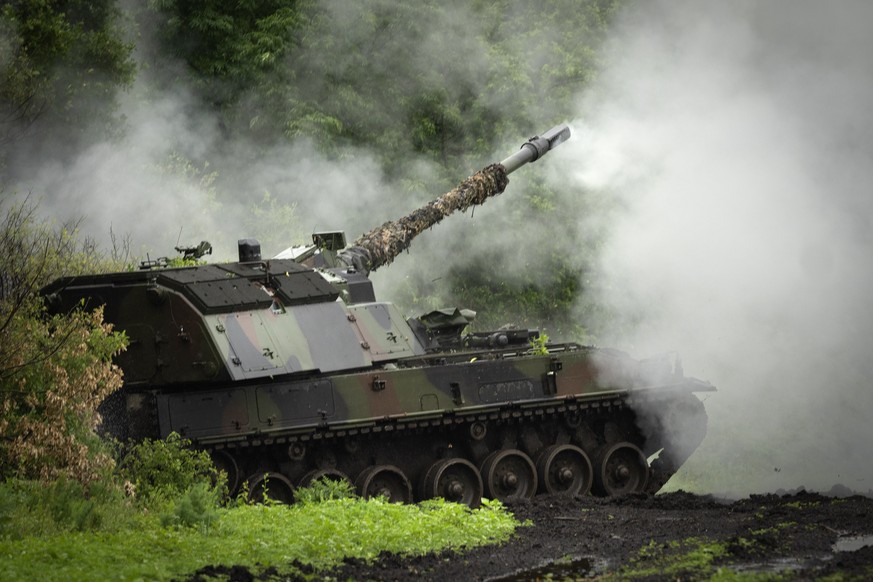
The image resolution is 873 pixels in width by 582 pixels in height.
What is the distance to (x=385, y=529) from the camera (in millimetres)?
14641

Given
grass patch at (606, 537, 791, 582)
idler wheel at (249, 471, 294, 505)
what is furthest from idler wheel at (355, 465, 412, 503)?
grass patch at (606, 537, 791, 582)

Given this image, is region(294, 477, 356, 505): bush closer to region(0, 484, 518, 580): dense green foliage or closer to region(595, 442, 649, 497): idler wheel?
region(0, 484, 518, 580): dense green foliage

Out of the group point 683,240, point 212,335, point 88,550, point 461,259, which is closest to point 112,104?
point 461,259

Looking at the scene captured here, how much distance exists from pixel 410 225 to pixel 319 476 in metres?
5.37

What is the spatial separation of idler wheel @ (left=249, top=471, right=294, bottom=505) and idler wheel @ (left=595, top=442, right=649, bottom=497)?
5255 mm

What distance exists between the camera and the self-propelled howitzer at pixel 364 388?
16.4m

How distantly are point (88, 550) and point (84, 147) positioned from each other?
17.5 meters

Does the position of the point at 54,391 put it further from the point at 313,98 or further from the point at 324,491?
the point at 313,98

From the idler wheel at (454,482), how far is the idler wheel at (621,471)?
2.22 metres

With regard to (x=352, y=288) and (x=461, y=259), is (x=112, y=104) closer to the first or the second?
(x=461, y=259)

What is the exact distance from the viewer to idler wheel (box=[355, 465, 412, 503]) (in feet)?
57.7

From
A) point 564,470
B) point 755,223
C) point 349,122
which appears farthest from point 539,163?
point 564,470

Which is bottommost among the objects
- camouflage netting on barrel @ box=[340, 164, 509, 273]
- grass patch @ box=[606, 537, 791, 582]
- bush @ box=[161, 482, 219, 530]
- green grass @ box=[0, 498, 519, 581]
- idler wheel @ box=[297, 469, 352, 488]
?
grass patch @ box=[606, 537, 791, 582]

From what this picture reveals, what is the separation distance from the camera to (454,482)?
733 inches
